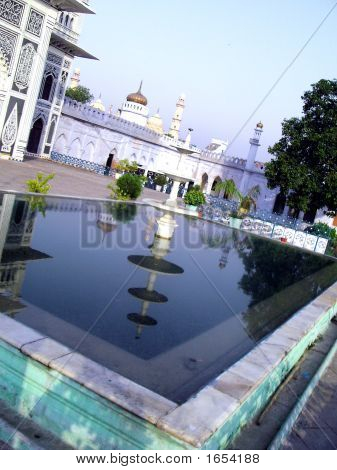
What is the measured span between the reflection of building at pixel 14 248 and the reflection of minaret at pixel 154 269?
1.44m

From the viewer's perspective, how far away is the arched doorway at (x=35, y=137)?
2442 centimetres

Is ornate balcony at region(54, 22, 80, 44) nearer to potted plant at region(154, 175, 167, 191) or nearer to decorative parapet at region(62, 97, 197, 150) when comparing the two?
decorative parapet at region(62, 97, 197, 150)

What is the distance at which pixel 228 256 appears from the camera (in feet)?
39.0

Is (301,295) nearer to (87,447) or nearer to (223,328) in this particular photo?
(223,328)

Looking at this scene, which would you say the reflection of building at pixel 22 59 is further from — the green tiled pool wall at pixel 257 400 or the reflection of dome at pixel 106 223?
the green tiled pool wall at pixel 257 400

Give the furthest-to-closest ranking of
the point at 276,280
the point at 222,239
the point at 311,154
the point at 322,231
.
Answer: the point at 311,154 → the point at 322,231 → the point at 222,239 → the point at 276,280

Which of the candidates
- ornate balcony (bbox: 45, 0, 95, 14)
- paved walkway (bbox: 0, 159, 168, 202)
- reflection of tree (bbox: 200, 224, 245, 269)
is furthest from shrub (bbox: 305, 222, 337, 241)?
ornate balcony (bbox: 45, 0, 95, 14)

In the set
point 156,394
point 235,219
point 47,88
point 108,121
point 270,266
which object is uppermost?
point 47,88

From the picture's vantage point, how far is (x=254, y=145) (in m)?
29.8

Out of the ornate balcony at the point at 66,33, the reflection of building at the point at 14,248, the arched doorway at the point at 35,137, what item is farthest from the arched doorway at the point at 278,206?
the reflection of building at the point at 14,248

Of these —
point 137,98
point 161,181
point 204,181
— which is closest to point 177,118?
point 137,98

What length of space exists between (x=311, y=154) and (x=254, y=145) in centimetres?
768

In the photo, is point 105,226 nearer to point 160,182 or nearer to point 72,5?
point 72,5
